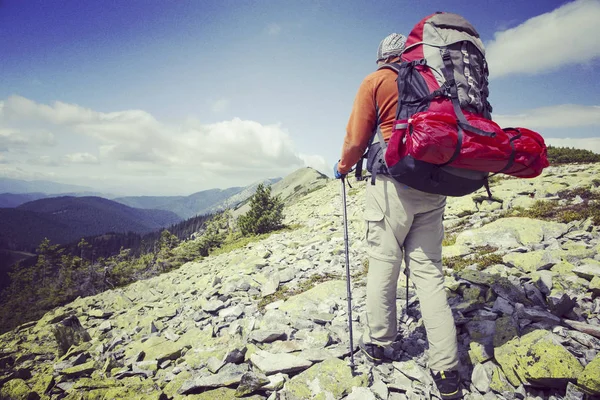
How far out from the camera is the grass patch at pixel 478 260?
6.00m

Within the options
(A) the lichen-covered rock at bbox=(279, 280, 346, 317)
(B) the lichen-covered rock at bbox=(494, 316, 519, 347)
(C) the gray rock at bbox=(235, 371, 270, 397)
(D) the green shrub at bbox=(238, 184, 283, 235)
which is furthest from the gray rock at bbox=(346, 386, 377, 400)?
(D) the green shrub at bbox=(238, 184, 283, 235)

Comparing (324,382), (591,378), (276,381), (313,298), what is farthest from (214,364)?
(591,378)

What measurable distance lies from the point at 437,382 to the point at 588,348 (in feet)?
5.73

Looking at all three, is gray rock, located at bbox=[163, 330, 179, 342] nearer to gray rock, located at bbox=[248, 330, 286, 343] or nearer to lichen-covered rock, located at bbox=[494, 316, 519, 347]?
gray rock, located at bbox=[248, 330, 286, 343]

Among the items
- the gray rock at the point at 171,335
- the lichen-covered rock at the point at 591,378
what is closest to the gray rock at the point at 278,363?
the lichen-covered rock at the point at 591,378

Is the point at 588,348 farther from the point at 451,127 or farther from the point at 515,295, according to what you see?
the point at 451,127

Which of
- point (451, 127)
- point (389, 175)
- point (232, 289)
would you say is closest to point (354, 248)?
point (232, 289)

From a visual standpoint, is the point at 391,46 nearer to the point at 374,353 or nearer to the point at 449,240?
the point at 374,353

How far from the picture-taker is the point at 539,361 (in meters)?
2.73

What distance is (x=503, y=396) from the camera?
280cm

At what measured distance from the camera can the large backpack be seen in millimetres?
2377

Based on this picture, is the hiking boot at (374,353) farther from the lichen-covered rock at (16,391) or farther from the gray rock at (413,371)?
the lichen-covered rock at (16,391)

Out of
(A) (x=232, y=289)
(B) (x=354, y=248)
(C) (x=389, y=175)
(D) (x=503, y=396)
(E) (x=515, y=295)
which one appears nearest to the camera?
(D) (x=503, y=396)

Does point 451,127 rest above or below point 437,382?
above
